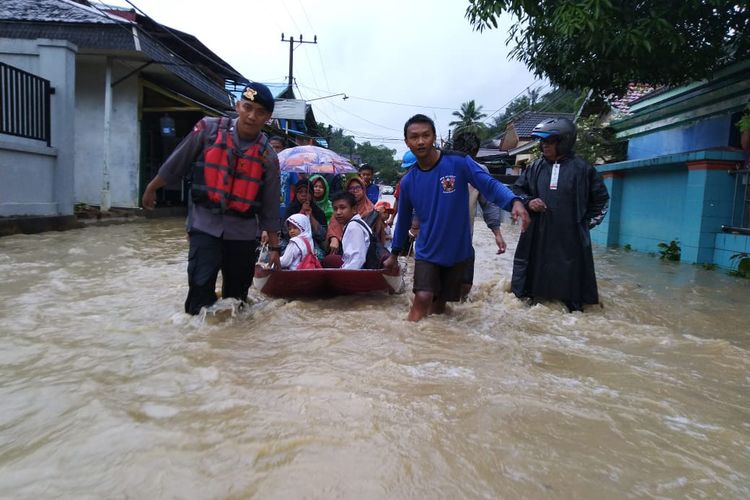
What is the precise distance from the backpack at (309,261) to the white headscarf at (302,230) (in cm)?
3

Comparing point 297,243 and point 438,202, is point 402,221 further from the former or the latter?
point 297,243

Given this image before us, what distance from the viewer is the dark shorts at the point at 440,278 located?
164 inches

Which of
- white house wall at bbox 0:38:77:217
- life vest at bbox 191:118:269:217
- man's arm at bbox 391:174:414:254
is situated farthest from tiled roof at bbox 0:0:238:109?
man's arm at bbox 391:174:414:254

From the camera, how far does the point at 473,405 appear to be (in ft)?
9.03

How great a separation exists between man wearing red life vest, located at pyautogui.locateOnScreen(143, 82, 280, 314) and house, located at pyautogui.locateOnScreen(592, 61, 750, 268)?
7158 millimetres

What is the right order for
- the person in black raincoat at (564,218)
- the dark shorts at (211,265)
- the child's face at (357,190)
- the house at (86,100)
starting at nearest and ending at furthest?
the dark shorts at (211,265)
the person in black raincoat at (564,218)
the child's face at (357,190)
the house at (86,100)

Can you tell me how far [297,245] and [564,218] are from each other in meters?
2.51

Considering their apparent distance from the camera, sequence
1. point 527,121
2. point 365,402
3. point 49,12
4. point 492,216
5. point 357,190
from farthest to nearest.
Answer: point 527,121 < point 49,12 < point 357,190 < point 492,216 < point 365,402

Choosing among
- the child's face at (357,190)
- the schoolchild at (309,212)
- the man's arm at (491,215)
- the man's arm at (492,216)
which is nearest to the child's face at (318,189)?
the schoolchild at (309,212)

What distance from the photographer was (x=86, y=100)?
13750 mm

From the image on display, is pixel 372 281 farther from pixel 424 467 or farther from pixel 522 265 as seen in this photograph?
pixel 424 467

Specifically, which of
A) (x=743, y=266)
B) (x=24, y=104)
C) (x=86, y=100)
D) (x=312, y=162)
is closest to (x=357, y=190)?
(x=312, y=162)

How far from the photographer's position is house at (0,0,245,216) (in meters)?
9.06

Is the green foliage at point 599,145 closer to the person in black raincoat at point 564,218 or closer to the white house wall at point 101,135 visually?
the person in black raincoat at point 564,218
